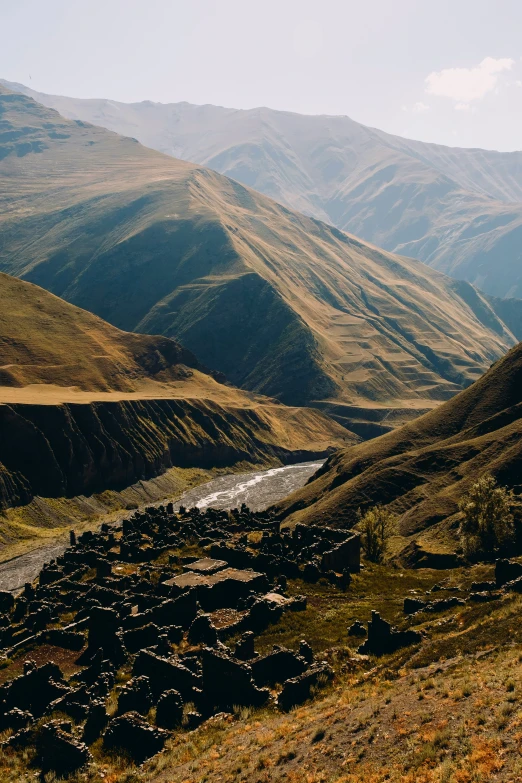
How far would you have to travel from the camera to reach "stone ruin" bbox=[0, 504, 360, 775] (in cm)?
4431

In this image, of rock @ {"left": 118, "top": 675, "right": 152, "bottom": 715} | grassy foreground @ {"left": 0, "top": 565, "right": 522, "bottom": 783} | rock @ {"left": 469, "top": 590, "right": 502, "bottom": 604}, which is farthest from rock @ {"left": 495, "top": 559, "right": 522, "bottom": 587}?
rock @ {"left": 118, "top": 675, "right": 152, "bottom": 715}

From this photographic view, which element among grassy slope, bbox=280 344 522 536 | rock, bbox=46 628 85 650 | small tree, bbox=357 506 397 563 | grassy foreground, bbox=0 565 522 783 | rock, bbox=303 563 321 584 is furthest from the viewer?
grassy slope, bbox=280 344 522 536

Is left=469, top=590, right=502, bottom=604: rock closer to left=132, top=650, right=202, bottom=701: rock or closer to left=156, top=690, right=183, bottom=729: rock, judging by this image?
left=132, top=650, right=202, bottom=701: rock

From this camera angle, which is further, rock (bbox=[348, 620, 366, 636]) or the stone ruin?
rock (bbox=[348, 620, 366, 636])

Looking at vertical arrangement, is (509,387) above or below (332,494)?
above

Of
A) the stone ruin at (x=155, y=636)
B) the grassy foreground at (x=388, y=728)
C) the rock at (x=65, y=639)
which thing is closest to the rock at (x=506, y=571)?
the grassy foreground at (x=388, y=728)

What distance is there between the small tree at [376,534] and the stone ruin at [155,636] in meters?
6.60

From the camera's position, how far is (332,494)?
16525cm

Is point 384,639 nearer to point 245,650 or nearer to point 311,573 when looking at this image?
point 245,650

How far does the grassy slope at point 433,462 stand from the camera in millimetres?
137375

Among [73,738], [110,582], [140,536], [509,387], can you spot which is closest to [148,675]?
[73,738]

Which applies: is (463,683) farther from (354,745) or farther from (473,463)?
(473,463)

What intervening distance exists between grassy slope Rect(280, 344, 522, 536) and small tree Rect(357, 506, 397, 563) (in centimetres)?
861

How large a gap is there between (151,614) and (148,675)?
15.9 metres
